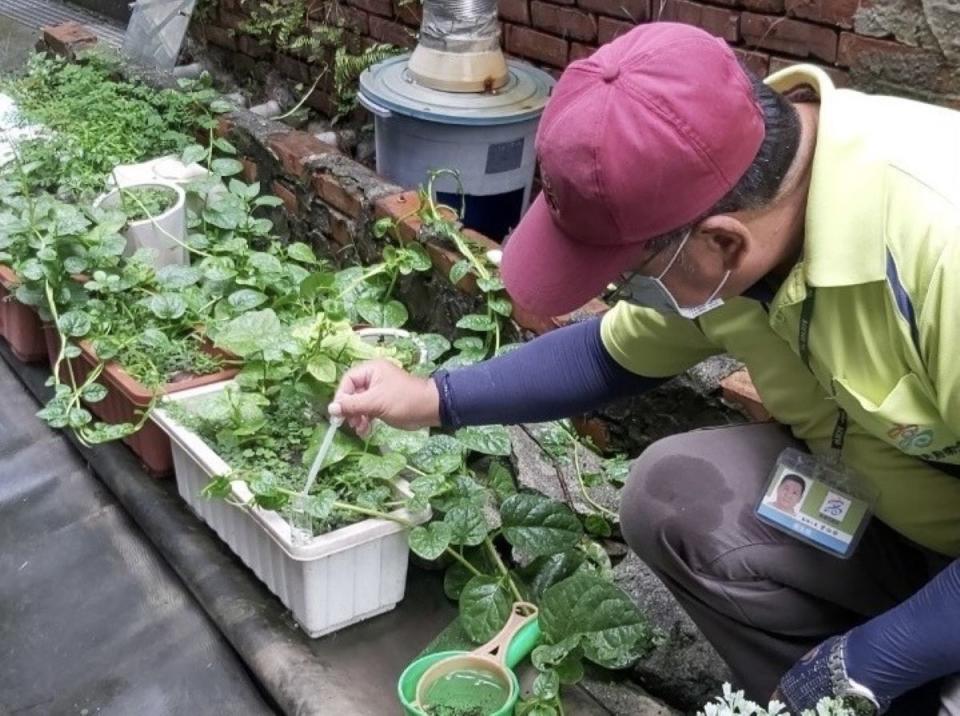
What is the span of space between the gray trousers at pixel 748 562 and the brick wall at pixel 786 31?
2.78 feet

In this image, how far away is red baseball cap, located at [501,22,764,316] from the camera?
110 centimetres

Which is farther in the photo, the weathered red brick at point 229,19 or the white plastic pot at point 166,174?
the weathered red brick at point 229,19

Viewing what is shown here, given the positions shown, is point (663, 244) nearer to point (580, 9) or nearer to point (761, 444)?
point (761, 444)

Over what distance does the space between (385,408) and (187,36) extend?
111 inches

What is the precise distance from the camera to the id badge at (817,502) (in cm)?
141

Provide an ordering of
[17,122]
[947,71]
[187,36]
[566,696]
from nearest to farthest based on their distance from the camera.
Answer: [566,696], [947,71], [17,122], [187,36]

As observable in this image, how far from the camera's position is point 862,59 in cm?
211

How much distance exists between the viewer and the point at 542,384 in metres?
1.62

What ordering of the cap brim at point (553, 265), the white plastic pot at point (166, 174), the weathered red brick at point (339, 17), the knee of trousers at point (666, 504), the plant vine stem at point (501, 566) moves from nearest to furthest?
1. the cap brim at point (553, 265)
2. the knee of trousers at point (666, 504)
3. the plant vine stem at point (501, 566)
4. the white plastic pot at point (166, 174)
5. the weathered red brick at point (339, 17)

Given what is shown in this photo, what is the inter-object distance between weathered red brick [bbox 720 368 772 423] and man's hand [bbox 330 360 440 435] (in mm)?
552

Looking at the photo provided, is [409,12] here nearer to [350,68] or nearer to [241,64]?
[350,68]

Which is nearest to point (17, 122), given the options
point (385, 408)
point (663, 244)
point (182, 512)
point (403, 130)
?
point (403, 130)

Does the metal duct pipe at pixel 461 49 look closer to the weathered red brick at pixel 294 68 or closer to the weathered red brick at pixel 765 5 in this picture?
the weathered red brick at pixel 765 5

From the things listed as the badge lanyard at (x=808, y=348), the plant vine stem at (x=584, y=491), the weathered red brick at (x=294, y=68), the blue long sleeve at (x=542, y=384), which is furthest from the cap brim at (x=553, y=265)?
the weathered red brick at (x=294, y=68)
